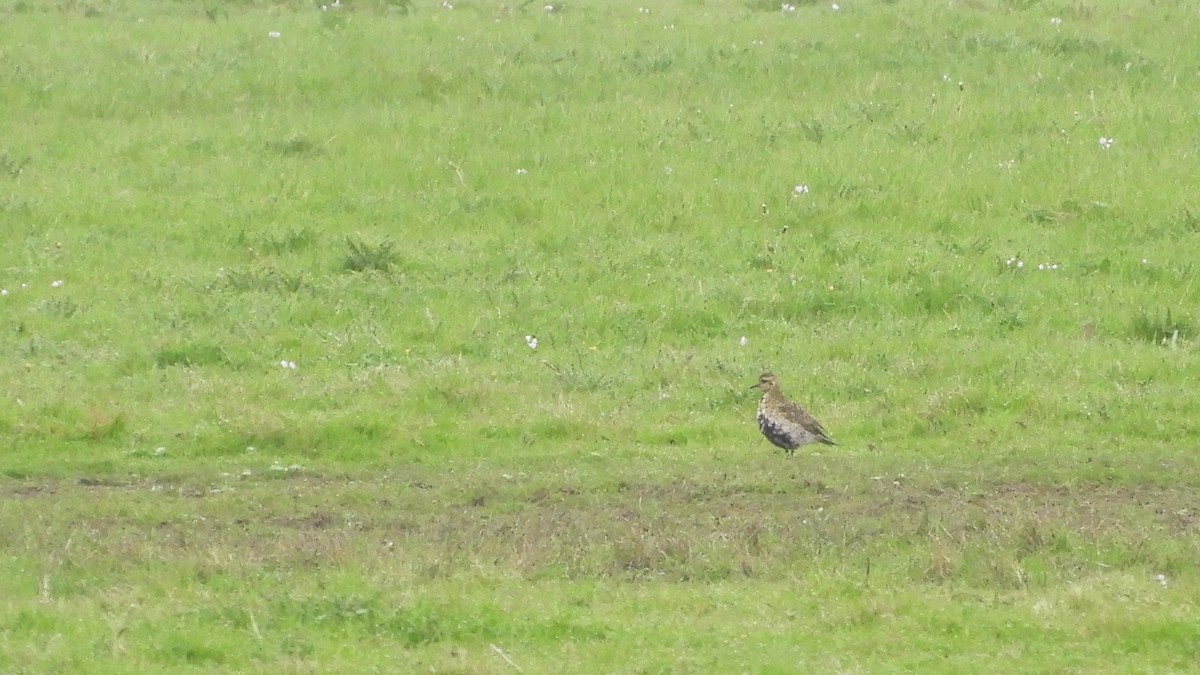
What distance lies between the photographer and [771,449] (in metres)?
12.7

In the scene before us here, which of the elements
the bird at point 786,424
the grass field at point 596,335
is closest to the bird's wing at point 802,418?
the bird at point 786,424

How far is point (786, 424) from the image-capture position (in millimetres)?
12203

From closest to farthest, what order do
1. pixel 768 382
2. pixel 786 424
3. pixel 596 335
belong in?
pixel 786 424 → pixel 768 382 → pixel 596 335

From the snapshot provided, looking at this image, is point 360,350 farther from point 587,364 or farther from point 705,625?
point 705,625

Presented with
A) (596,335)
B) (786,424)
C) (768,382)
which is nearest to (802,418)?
(786,424)

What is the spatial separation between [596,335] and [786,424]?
2924 millimetres

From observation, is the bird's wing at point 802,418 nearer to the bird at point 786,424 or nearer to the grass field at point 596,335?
the bird at point 786,424

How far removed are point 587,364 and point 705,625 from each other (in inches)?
246

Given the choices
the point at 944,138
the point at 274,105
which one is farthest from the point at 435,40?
the point at 944,138

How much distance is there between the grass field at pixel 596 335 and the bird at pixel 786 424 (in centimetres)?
24

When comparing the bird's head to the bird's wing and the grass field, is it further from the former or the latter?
the grass field

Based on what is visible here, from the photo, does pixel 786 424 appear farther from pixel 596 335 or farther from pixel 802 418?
pixel 596 335

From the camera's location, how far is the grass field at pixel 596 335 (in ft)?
26.8

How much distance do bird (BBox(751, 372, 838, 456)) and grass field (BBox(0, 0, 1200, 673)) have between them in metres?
0.24
